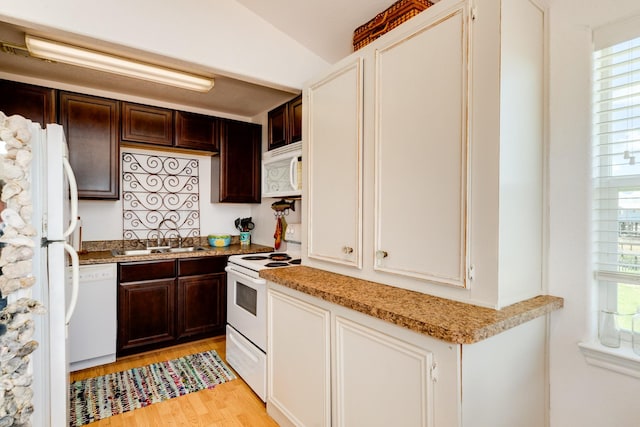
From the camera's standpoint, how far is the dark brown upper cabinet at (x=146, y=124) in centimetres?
297

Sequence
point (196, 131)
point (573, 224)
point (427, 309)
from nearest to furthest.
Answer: point (427, 309) < point (573, 224) < point (196, 131)

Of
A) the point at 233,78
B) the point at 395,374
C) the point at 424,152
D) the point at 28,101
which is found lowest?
the point at 395,374

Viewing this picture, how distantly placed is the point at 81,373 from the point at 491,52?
342cm

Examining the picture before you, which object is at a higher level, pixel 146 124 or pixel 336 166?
pixel 146 124

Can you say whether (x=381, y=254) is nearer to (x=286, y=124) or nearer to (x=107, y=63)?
(x=286, y=124)

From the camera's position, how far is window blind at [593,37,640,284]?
1.21 meters

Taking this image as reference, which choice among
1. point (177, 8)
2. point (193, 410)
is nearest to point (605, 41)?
point (177, 8)

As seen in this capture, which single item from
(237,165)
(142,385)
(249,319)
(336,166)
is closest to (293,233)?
(249,319)

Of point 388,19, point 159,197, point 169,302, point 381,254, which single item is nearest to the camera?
point 381,254

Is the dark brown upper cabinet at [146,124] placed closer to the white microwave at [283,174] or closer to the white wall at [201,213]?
the white wall at [201,213]

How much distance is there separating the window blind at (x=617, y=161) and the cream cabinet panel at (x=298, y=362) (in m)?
1.20

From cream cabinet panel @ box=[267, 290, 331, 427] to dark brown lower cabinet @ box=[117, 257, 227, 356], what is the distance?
1.33 metres

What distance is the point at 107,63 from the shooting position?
7.23ft

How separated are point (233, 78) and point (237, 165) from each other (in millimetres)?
1247
